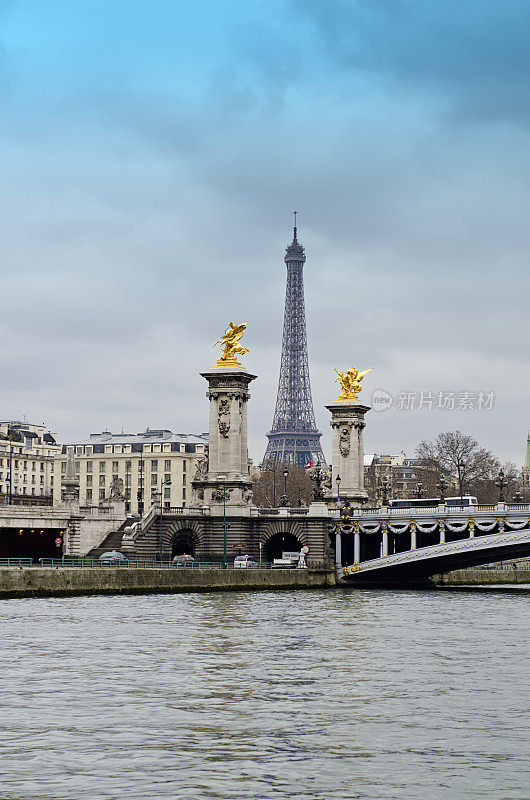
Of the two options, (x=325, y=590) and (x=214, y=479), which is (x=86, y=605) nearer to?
(x=325, y=590)

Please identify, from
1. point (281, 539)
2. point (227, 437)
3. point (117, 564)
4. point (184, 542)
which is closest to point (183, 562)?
point (117, 564)

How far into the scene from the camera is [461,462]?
381ft

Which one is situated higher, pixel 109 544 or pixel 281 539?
pixel 281 539

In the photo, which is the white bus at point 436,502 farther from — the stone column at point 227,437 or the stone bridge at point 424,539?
the stone column at point 227,437

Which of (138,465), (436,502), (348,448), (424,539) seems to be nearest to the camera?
(436,502)

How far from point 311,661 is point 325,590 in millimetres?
39282

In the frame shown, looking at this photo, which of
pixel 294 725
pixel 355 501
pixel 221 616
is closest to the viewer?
pixel 294 725

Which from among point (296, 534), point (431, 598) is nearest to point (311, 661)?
point (431, 598)

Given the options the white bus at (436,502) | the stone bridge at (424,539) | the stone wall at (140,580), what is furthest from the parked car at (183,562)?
the white bus at (436,502)

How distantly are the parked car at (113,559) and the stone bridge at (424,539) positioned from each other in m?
→ 13.7

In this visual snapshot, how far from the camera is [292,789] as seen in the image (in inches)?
839

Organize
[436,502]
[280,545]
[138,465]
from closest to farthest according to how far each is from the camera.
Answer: [436,502] → [280,545] → [138,465]

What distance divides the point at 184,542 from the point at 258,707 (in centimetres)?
5775

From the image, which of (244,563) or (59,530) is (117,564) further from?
(59,530)
